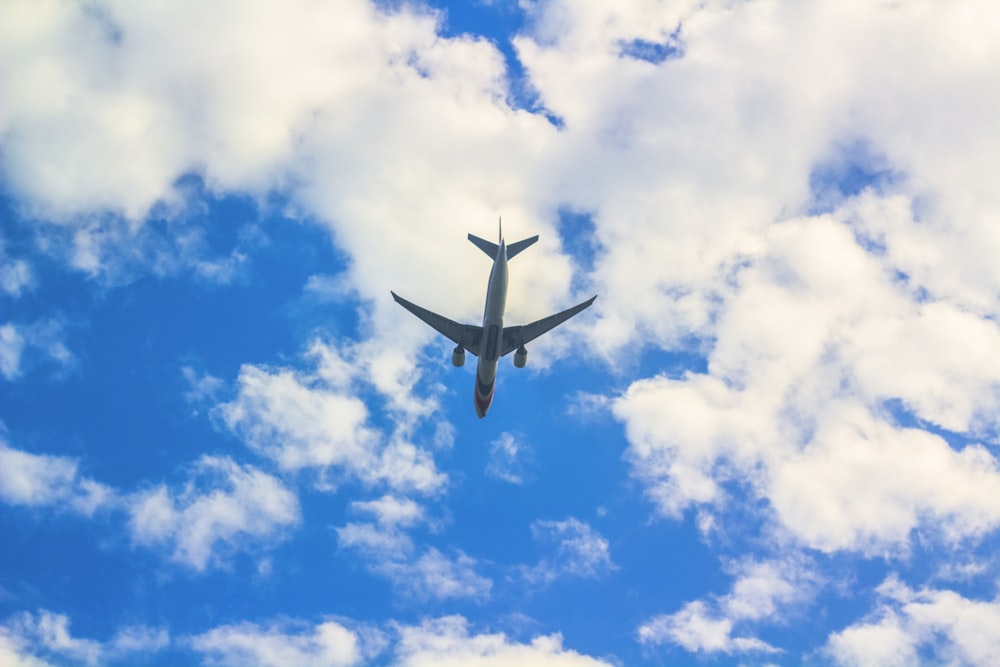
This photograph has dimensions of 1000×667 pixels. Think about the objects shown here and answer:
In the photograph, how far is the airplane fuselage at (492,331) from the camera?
92562mm

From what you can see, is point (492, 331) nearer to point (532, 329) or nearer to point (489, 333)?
point (489, 333)

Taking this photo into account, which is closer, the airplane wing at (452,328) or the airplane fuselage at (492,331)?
the airplane fuselage at (492,331)

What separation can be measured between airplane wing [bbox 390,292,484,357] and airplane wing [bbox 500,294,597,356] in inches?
115

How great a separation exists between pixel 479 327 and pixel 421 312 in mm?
6398

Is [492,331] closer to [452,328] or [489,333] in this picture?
[489,333]

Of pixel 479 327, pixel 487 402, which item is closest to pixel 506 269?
pixel 479 327

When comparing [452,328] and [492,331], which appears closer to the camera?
[492,331]

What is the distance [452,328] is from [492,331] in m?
6.54

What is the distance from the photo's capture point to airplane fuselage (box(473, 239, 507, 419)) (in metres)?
92.6

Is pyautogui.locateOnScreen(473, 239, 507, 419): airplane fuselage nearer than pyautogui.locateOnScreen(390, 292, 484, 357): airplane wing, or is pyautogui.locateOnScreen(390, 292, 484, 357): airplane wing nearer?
pyautogui.locateOnScreen(473, 239, 507, 419): airplane fuselage

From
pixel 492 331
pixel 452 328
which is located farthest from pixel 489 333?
pixel 452 328

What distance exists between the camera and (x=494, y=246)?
99.0 m

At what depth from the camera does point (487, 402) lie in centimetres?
10588

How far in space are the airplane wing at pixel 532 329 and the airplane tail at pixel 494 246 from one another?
772 cm
